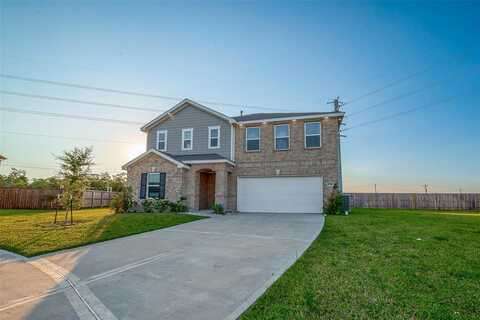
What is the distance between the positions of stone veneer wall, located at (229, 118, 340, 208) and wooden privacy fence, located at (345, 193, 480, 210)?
30.2 ft

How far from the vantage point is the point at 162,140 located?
58.4ft

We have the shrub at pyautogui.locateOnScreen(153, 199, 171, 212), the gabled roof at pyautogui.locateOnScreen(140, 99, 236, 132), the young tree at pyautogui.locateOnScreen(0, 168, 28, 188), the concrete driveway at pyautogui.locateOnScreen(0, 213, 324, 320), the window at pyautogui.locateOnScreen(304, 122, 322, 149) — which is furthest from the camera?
the young tree at pyautogui.locateOnScreen(0, 168, 28, 188)

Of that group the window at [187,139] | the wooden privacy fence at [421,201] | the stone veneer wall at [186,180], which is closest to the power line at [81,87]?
the window at [187,139]

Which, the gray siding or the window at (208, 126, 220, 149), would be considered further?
Result: the window at (208, 126, 220, 149)

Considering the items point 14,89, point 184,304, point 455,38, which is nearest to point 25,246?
point 184,304

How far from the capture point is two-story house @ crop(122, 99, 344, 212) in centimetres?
1452

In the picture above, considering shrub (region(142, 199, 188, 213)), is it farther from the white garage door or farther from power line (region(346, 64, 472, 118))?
power line (region(346, 64, 472, 118))

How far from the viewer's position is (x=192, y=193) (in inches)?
579

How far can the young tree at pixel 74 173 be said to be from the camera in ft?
33.8

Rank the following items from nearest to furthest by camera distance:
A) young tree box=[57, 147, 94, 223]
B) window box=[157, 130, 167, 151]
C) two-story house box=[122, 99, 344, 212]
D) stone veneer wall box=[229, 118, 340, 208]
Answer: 1. young tree box=[57, 147, 94, 223]
2. stone veneer wall box=[229, 118, 340, 208]
3. two-story house box=[122, 99, 344, 212]
4. window box=[157, 130, 167, 151]

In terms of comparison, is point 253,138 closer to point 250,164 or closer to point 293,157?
point 250,164

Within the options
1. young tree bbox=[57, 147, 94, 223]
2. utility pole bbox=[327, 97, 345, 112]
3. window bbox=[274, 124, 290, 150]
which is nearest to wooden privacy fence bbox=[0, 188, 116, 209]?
young tree bbox=[57, 147, 94, 223]

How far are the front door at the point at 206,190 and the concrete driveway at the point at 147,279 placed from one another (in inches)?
365

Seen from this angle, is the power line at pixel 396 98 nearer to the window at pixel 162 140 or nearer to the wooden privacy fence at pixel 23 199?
the window at pixel 162 140
